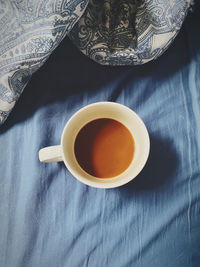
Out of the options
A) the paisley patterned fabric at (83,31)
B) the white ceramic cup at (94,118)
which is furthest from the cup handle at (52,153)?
the paisley patterned fabric at (83,31)

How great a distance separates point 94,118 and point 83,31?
0.17 m

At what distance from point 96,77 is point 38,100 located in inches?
5.3

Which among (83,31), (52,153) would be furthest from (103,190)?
(83,31)

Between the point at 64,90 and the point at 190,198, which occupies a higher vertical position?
the point at 64,90

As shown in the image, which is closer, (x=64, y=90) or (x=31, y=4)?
(x=31, y=4)

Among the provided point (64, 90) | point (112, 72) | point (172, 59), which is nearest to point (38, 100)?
point (64, 90)

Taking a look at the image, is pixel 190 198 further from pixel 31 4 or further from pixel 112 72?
pixel 31 4

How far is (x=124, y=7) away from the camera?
48cm

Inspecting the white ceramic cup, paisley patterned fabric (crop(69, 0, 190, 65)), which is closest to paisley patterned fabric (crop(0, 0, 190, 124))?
paisley patterned fabric (crop(69, 0, 190, 65))

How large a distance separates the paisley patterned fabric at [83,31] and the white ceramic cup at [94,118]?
0.11 meters

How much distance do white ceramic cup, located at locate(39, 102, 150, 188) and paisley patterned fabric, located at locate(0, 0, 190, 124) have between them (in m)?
0.11

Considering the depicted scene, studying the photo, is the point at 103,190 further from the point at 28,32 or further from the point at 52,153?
the point at 28,32

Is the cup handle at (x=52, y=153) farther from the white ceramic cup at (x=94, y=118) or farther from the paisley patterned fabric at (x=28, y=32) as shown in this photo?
the paisley patterned fabric at (x=28, y=32)

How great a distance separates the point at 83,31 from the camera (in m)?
0.46
